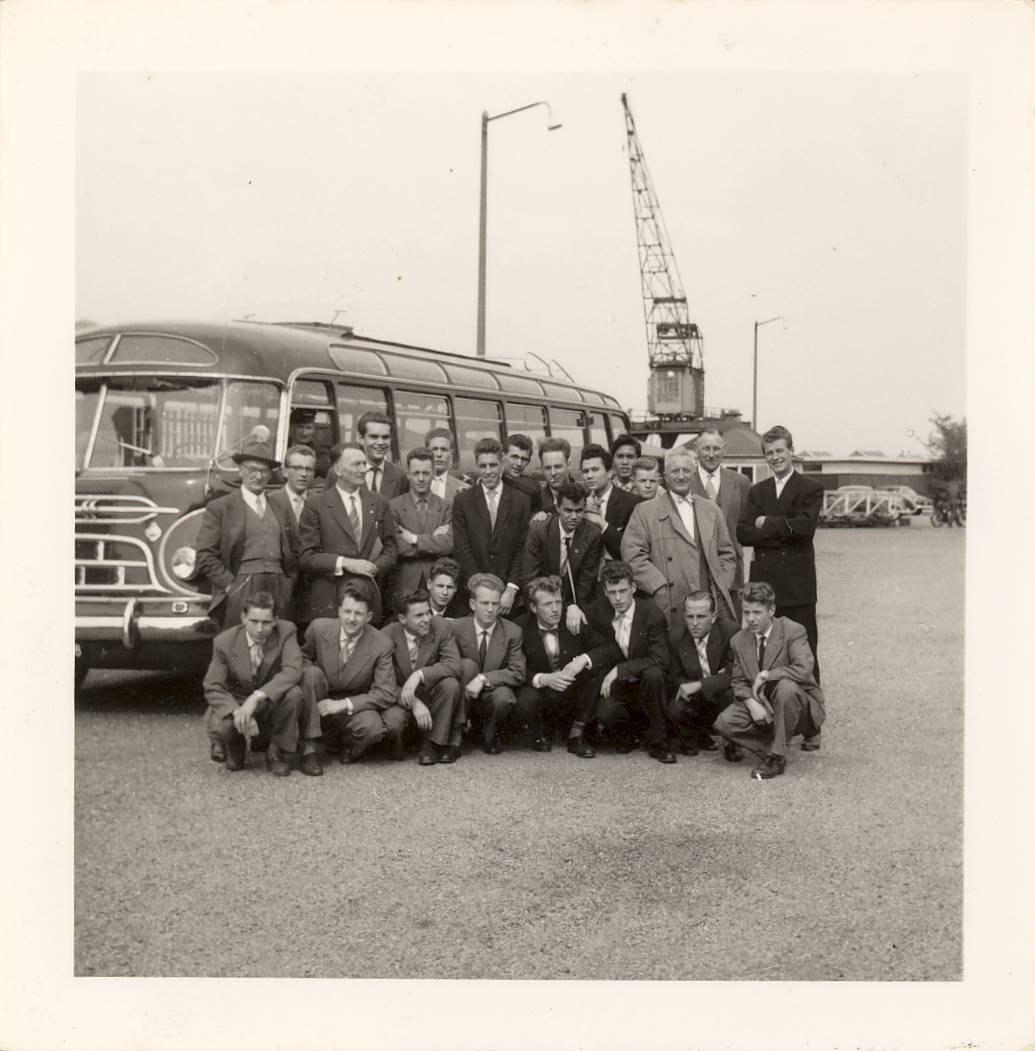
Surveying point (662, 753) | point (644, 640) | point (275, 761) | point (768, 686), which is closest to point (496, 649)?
point (644, 640)

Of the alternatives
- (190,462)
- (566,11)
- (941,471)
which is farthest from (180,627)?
(941,471)

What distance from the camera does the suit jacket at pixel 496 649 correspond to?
5832 mm

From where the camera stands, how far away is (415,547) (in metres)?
6.25

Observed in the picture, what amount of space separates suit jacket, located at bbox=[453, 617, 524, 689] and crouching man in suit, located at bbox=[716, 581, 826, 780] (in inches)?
42.9

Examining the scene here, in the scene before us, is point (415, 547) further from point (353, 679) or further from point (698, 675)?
point (698, 675)

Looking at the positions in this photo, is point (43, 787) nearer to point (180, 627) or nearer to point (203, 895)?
point (203, 895)

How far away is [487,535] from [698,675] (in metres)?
1.38

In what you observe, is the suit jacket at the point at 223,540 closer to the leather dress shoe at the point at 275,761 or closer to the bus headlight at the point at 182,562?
the bus headlight at the point at 182,562

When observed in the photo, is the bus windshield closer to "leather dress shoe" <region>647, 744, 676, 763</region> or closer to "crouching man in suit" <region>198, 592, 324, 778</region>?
"crouching man in suit" <region>198, 592, 324, 778</region>

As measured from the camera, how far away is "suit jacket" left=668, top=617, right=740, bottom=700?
5.79 metres

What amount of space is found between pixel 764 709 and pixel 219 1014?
295cm

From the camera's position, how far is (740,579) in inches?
259

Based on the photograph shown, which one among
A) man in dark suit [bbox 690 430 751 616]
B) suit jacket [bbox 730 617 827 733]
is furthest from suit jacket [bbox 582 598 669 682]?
man in dark suit [bbox 690 430 751 616]

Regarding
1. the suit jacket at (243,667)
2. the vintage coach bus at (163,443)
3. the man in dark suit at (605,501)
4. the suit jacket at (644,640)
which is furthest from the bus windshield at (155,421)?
the suit jacket at (644,640)
